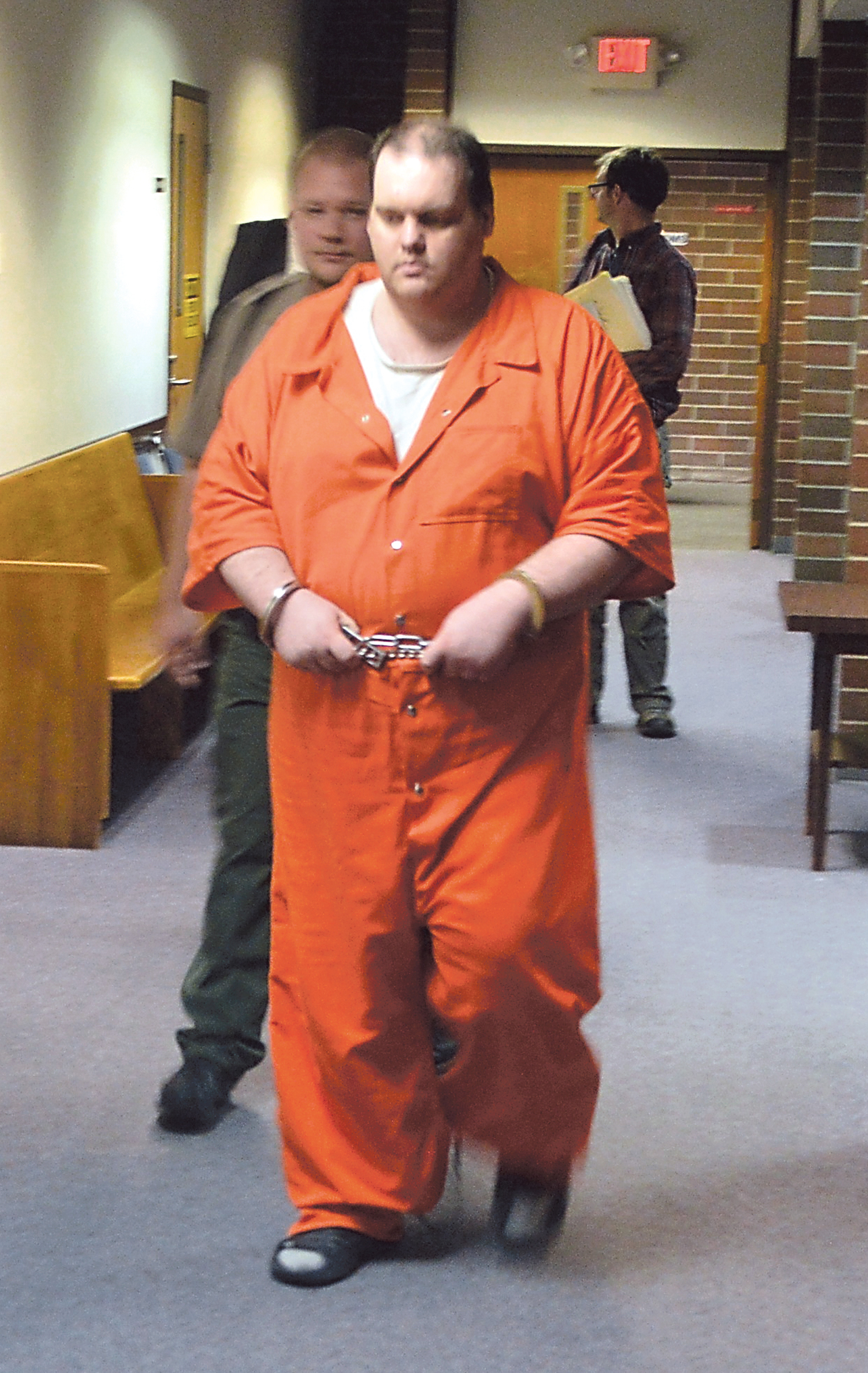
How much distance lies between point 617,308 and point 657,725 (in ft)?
4.09

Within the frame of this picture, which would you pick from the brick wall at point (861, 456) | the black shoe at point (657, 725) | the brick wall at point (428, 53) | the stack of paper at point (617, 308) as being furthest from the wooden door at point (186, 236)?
the brick wall at point (861, 456)

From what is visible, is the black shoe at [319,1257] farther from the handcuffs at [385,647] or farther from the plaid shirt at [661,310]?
the plaid shirt at [661,310]

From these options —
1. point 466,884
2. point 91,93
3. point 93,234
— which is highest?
point 91,93

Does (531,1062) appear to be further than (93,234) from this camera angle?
No

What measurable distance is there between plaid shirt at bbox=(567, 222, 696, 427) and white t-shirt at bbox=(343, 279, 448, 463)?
326 centimetres

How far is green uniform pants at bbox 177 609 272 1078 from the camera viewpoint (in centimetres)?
279

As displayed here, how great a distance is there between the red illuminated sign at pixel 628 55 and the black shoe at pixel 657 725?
5410mm

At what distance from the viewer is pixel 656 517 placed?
219cm

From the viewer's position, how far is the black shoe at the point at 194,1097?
284cm

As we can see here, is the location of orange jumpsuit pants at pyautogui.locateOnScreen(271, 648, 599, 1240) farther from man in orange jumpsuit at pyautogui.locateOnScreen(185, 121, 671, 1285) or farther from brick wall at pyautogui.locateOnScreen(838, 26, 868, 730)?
brick wall at pyautogui.locateOnScreen(838, 26, 868, 730)

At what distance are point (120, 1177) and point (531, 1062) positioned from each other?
0.76m

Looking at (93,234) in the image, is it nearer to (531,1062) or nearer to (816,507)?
(816,507)

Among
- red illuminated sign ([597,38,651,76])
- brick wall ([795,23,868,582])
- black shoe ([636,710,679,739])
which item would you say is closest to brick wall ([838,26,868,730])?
black shoe ([636,710,679,739])

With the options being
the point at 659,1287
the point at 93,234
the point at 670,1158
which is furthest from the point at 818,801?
the point at 93,234
